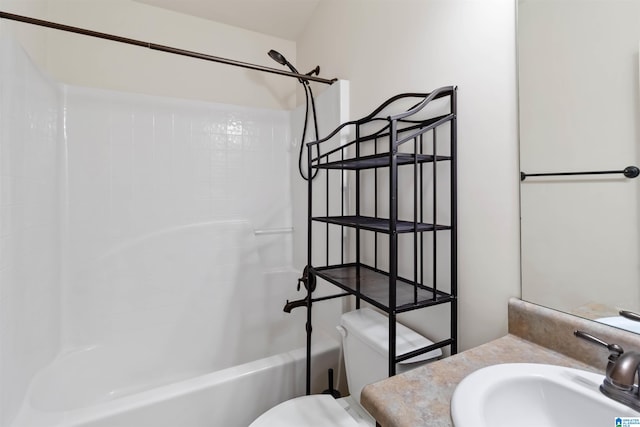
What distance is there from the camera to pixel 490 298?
A: 93cm

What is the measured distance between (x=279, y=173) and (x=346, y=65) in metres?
0.93

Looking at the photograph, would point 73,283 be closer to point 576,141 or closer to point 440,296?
point 440,296

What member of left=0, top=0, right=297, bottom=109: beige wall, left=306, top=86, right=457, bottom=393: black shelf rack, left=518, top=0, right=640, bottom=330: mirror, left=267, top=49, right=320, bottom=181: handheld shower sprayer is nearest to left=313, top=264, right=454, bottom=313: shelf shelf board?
left=306, top=86, right=457, bottom=393: black shelf rack

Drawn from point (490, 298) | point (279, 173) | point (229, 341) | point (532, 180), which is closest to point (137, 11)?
point (279, 173)

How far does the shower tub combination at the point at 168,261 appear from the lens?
1371mm

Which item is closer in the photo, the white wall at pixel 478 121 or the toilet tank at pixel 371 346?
the white wall at pixel 478 121

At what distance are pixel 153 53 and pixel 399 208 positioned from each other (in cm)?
187

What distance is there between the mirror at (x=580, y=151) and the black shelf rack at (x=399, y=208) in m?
0.23

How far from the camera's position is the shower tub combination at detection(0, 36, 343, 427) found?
4.50 feet

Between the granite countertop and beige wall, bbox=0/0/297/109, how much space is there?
6.57ft

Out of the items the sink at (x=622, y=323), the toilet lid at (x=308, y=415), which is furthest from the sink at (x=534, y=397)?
the toilet lid at (x=308, y=415)

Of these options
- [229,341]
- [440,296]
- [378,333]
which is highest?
[440,296]

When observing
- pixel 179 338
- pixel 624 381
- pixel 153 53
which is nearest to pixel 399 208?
pixel 624 381

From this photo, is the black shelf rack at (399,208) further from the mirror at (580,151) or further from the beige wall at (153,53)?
the beige wall at (153,53)
